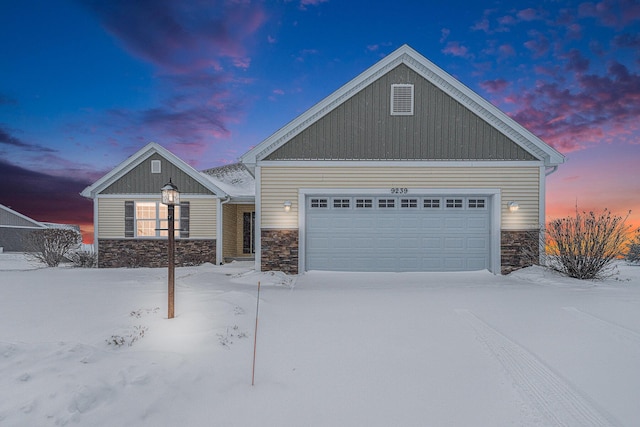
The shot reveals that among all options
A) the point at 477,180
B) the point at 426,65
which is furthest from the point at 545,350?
the point at 426,65

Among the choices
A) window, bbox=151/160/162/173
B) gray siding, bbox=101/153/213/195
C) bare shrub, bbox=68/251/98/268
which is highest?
window, bbox=151/160/162/173

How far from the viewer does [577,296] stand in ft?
22.9

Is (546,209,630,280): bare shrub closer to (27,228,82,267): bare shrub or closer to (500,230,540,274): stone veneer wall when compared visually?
(500,230,540,274): stone veneer wall

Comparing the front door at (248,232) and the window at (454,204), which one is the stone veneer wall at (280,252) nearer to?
the window at (454,204)

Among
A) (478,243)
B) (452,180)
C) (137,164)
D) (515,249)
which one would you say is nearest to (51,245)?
(137,164)

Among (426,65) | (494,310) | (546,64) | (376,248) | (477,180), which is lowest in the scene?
(494,310)

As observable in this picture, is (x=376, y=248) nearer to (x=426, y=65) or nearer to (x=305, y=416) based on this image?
(x=426, y=65)

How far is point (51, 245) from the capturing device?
13.0 m

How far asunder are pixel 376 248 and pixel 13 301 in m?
8.95

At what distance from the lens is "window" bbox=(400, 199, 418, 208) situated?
34.3 feet

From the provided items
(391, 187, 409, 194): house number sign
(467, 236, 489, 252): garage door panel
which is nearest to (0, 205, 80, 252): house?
(391, 187, 409, 194): house number sign

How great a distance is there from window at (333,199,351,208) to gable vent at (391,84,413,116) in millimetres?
3207

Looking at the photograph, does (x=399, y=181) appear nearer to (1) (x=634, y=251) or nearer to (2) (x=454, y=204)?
(2) (x=454, y=204)

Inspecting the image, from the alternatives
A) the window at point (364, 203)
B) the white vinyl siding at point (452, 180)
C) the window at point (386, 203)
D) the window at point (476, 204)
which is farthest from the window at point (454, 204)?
the window at point (364, 203)
